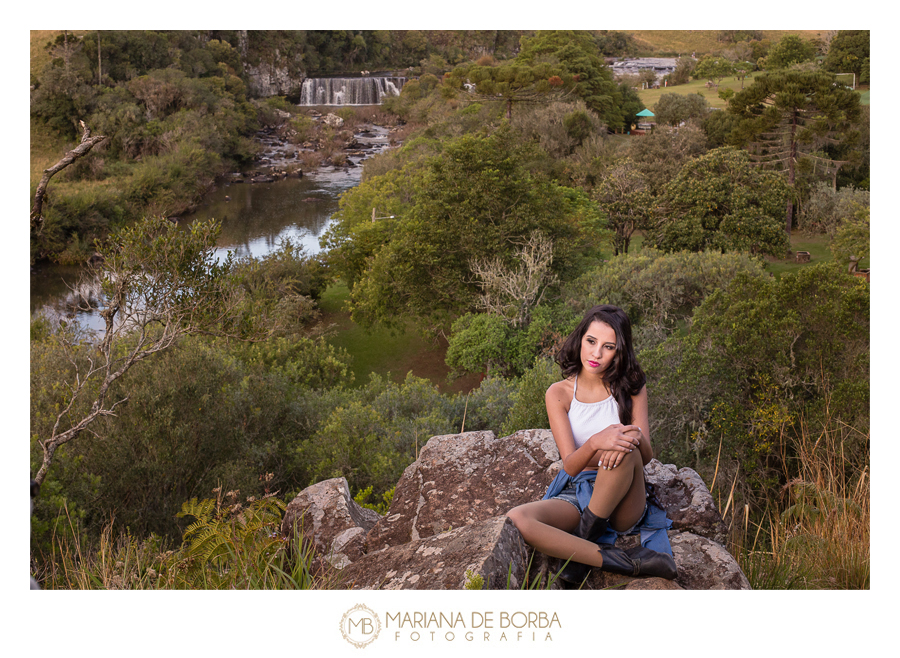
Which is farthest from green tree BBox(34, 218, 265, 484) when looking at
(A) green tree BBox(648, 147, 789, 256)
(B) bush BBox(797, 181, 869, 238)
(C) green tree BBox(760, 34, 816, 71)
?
(B) bush BBox(797, 181, 869, 238)

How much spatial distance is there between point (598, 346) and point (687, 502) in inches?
47.0

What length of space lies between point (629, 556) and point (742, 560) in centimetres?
88

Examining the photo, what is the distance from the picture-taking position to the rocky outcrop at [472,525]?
3.28m

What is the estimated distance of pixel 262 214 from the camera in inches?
1282

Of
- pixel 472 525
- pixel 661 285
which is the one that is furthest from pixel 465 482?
pixel 661 285

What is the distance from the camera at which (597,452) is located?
3570 mm

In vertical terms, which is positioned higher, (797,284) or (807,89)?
(807,89)

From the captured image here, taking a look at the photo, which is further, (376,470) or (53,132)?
(53,132)

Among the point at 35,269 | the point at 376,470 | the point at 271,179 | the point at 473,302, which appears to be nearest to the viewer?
the point at 376,470

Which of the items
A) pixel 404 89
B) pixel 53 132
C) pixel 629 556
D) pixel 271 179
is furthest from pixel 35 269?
pixel 629 556

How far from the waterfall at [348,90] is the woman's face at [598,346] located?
44916mm

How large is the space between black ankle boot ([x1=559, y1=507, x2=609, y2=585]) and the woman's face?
30.9 inches

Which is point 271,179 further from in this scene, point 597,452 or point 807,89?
point 597,452

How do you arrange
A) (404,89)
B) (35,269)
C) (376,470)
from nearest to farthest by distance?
(376,470)
(35,269)
(404,89)
